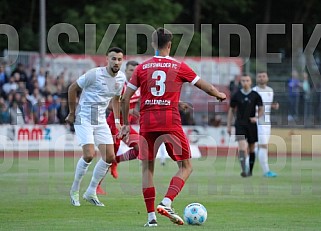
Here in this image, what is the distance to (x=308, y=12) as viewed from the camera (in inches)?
1769

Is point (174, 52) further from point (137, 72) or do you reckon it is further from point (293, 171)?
point (137, 72)

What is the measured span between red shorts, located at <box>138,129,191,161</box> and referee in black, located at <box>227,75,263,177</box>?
8.86m

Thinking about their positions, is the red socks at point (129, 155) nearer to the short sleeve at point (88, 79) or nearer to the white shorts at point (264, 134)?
the short sleeve at point (88, 79)

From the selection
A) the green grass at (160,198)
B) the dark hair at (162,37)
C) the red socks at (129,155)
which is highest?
the dark hair at (162,37)

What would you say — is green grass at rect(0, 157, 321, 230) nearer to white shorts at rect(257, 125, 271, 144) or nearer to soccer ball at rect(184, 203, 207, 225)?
soccer ball at rect(184, 203, 207, 225)

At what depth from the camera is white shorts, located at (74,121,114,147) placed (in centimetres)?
1374

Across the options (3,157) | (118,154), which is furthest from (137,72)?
(3,157)

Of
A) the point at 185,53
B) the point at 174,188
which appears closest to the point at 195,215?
the point at 174,188

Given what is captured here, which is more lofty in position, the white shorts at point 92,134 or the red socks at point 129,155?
the white shorts at point 92,134

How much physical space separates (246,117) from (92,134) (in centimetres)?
723

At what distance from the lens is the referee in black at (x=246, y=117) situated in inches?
795

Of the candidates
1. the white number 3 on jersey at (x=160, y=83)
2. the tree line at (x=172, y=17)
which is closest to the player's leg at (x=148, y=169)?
the white number 3 on jersey at (x=160, y=83)

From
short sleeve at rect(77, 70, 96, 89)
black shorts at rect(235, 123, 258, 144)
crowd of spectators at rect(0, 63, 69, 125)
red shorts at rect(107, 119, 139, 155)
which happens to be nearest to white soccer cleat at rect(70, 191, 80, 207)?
short sleeve at rect(77, 70, 96, 89)

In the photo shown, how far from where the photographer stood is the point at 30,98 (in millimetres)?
27906
